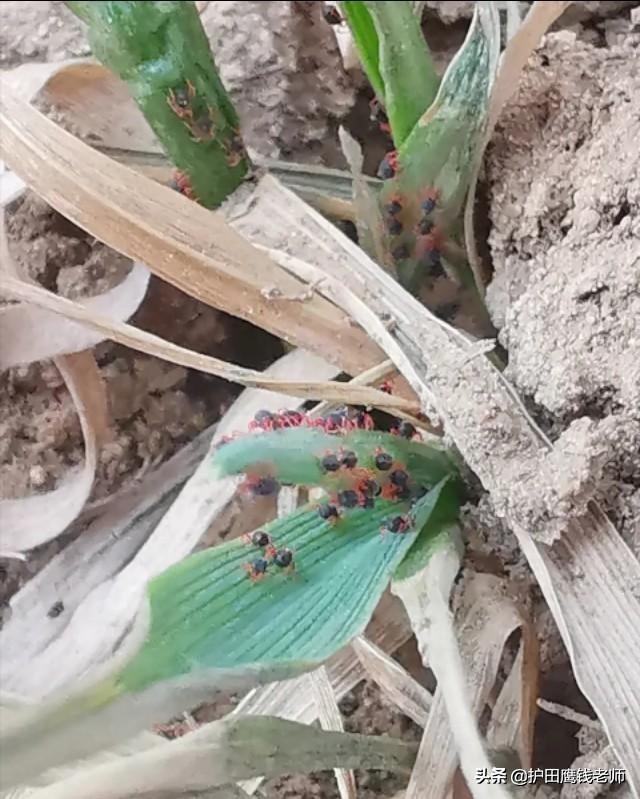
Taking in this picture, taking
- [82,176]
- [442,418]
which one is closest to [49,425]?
[82,176]

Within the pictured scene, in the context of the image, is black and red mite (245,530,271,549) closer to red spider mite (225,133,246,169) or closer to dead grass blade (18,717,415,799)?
dead grass blade (18,717,415,799)

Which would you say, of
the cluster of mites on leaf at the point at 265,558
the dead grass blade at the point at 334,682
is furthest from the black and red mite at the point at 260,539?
the dead grass blade at the point at 334,682

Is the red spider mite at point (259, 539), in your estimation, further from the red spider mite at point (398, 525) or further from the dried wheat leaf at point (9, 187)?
the dried wheat leaf at point (9, 187)

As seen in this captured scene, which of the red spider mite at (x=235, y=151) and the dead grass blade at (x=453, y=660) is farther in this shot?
the red spider mite at (x=235, y=151)

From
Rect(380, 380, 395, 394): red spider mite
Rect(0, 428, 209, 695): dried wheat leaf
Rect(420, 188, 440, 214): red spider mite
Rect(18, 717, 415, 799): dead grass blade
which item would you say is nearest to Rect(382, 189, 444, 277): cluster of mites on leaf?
Rect(420, 188, 440, 214): red spider mite

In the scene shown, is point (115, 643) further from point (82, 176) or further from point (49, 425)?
point (82, 176)
